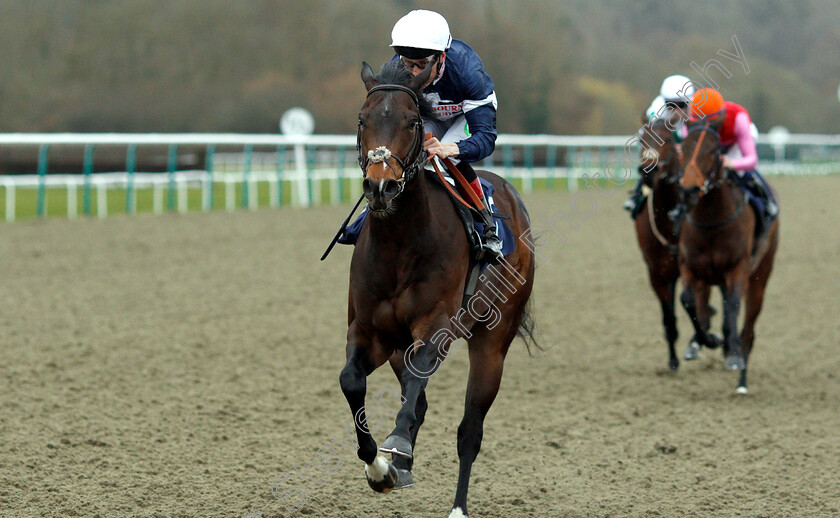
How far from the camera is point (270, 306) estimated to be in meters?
9.25

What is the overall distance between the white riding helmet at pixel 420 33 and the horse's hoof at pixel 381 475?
61.1 inches

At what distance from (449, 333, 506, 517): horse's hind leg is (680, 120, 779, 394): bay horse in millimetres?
2820

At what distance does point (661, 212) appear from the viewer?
7.33m

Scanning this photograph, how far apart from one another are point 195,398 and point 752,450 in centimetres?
322

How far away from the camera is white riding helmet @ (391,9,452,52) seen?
373cm

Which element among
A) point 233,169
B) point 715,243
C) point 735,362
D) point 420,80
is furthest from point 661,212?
point 233,169

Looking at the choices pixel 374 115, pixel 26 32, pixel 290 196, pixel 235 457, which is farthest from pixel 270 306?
pixel 26 32

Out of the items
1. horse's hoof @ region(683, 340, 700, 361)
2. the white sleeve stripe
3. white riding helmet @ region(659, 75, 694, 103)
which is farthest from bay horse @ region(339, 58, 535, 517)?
white riding helmet @ region(659, 75, 694, 103)

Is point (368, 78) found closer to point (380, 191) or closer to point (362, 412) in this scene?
point (380, 191)

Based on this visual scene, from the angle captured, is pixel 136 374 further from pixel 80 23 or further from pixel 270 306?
pixel 80 23

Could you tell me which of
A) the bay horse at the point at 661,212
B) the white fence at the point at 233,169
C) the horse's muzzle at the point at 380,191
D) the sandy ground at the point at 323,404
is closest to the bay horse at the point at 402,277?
the horse's muzzle at the point at 380,191

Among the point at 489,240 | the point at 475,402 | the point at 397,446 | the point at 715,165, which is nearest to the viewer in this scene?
the point at 397,446

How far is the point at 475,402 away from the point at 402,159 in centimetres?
128

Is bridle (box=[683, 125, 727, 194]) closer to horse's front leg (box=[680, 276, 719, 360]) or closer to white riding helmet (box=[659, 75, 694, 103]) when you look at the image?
white riding helmet (box=[659, 75, 694, 103])
